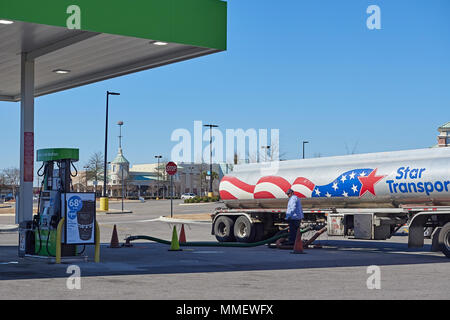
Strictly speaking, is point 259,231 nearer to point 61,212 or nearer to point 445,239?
point 445,239

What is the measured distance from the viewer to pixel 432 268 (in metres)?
15.7

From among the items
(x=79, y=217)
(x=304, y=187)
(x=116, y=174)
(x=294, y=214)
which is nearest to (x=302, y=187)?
(x=304, y=187)

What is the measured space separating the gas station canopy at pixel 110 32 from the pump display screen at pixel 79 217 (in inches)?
149

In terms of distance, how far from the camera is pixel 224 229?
2606cm

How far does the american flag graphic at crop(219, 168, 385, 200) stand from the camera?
21.2 meters

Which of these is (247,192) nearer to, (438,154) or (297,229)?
(297,229)

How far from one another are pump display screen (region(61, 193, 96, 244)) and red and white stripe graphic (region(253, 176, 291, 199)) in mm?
8628

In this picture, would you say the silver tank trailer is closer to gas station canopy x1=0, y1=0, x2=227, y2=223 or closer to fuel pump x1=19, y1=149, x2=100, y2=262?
gas station canopy x1=0, y1=0, x2=227, y2=223

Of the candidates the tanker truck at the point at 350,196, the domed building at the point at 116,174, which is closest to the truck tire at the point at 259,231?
the tanker truck at the point at 350,196

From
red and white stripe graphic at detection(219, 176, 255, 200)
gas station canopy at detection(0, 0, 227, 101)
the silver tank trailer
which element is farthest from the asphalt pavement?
gas station canopy at detection(0, 0, 227, 101)

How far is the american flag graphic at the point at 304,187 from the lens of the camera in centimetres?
2116

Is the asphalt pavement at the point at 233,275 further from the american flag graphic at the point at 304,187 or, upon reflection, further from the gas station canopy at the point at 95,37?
the gas station canopy at the point at 95,37

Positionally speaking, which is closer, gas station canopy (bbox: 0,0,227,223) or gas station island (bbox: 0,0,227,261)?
gas station canopy (bbox: 0,0,227,223)
